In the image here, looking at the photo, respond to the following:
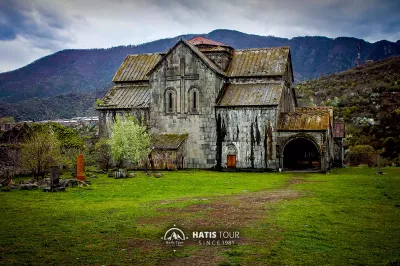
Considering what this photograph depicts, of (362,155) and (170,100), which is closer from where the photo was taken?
(170,100)

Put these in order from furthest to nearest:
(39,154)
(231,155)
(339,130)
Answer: (339,130)
(231,155)
(39,154)

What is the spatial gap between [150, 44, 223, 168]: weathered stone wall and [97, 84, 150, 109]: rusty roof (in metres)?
1.57

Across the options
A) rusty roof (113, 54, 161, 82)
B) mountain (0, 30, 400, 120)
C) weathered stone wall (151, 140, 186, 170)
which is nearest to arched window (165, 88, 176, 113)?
weathered stone wall (151, 140, 186, 170)

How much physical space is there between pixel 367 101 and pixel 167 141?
37027mm

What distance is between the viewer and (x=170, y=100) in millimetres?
38969

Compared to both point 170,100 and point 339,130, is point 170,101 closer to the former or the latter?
point 170,100

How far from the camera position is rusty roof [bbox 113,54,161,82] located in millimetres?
43188

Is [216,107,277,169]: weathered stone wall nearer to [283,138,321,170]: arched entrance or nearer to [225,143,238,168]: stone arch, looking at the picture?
[225,143,238,168]: stone arch

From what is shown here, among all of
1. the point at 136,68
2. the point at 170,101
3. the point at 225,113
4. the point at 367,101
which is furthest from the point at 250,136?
the point at 367,101

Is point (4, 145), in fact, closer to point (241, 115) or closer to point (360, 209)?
point (241, 115)

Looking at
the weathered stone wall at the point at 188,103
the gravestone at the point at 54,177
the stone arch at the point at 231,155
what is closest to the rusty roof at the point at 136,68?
the weathered stone wall at the point at 188,103

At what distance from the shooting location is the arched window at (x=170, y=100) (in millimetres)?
38750

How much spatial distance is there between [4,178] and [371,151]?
32007 millimetres

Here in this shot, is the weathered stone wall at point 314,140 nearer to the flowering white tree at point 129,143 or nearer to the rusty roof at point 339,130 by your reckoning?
the rusty roof at point 339,130
